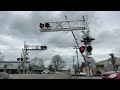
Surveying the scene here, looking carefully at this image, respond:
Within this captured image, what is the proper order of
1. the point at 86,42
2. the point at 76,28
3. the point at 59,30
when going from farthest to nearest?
the point at 59,30 < the point at 76,28 < the point at 86,42

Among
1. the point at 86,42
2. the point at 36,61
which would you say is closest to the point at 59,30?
the point at 86,42
